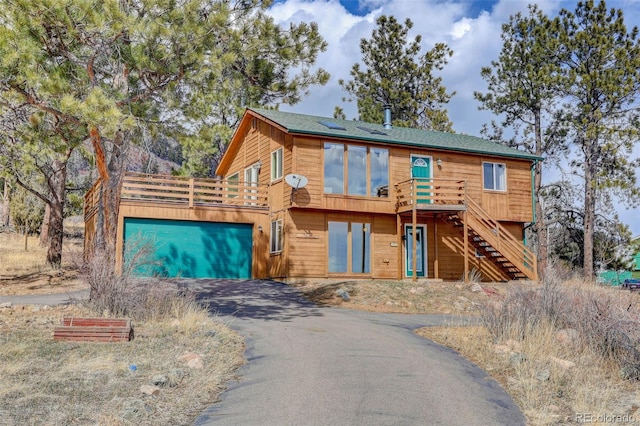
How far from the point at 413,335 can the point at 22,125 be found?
472 inches

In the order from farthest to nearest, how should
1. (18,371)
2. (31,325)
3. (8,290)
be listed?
(8,290) < (31,325) < (18,371)

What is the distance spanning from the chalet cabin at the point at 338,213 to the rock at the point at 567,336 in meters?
11.3

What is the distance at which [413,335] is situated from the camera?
42.1 ft

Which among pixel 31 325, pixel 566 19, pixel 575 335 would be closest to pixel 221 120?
pixel 566 19

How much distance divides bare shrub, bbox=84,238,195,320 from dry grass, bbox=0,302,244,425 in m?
0.50

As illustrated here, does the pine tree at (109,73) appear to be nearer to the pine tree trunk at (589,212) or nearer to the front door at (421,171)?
the front door at (421,171)

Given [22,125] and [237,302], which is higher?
[22,125]

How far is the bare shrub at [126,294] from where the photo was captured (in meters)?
12.7

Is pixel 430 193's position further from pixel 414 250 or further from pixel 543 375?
pixel 543 375

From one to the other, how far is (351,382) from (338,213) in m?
15.4

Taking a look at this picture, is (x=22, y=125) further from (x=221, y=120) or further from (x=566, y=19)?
(x=566, y=19)

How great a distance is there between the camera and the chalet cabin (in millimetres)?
23109

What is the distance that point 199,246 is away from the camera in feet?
78.4

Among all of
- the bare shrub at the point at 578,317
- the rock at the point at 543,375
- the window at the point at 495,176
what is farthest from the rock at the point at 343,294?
the window at the point at 495,176
